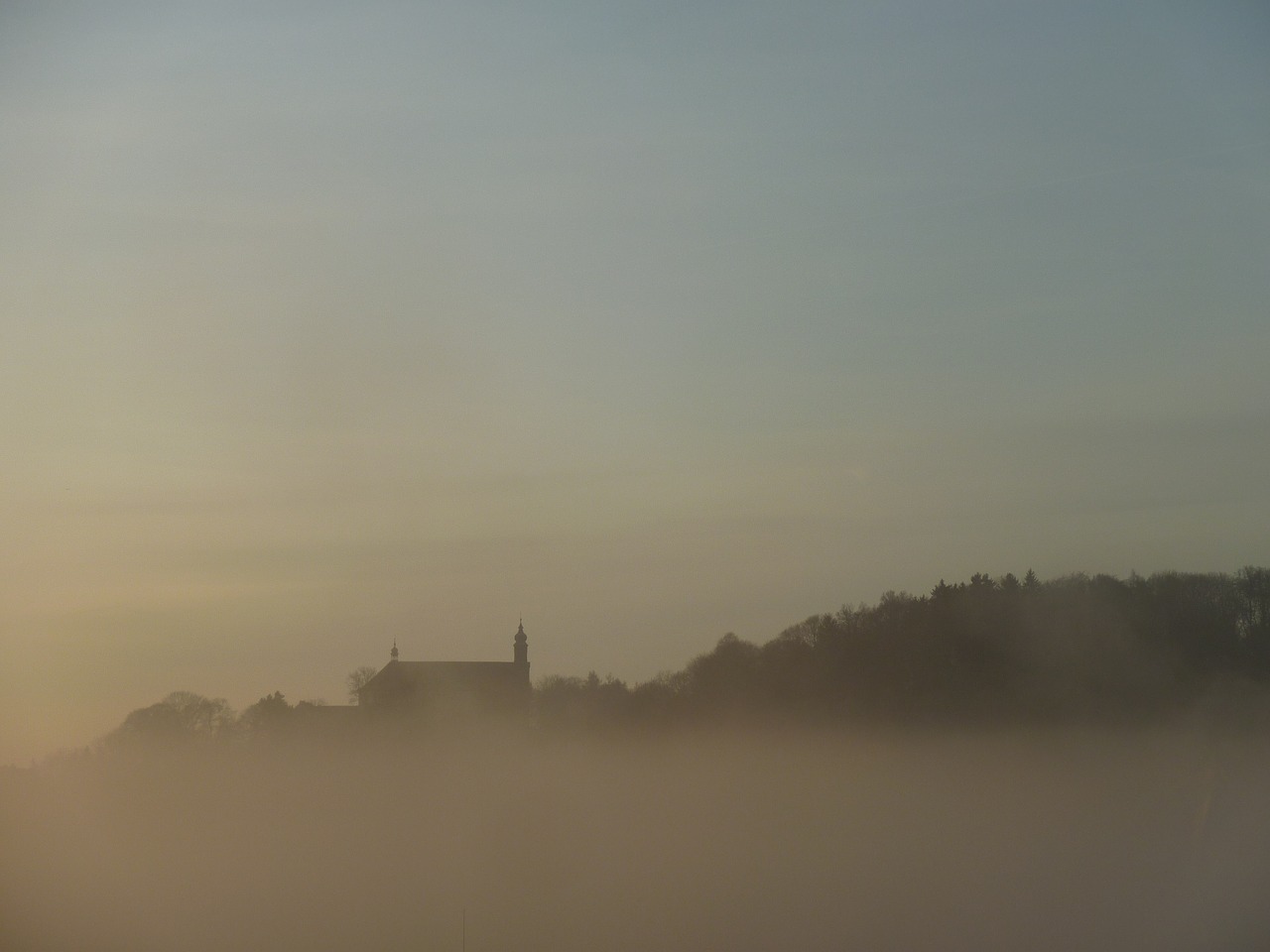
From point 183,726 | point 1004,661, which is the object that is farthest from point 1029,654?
point 183,726

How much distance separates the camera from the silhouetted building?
448ft

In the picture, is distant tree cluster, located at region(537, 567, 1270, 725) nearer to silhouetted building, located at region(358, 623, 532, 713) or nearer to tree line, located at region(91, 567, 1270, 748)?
tree line, located at region(91, 567, 1270, 748)

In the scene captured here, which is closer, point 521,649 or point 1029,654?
point 1029,654

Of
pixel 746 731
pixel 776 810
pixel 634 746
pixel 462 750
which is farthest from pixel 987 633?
pixel 462 750

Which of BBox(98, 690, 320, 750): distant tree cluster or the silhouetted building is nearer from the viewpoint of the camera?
BBox(98, 690, 320, 750): distant tree cluster

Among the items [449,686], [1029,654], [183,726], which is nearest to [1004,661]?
[1029,654]

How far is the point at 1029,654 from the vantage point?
69.4 m

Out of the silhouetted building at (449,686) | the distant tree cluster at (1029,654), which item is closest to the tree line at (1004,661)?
the distant tree cluster at (1029,654)

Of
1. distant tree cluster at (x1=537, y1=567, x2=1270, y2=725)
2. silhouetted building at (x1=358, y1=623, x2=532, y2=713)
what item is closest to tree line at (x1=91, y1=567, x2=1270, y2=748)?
distant tree cluster at (x1=537, y1=567, x2=1270, y2=725)

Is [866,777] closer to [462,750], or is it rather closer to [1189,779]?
[1189,779]

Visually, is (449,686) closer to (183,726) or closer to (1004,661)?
(183,726)

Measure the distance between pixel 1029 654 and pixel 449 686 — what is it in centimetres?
8753

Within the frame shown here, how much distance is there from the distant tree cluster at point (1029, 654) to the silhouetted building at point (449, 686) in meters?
52.2

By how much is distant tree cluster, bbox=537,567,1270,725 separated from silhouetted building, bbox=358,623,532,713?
52.2 meters
